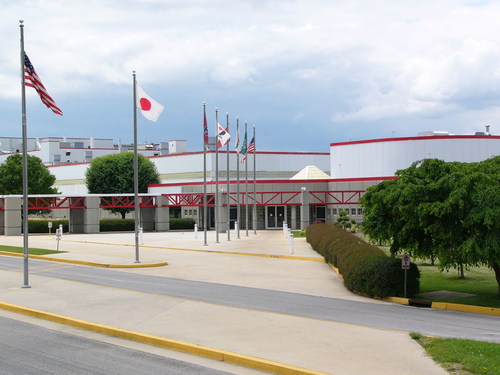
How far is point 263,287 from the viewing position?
22.7 metres

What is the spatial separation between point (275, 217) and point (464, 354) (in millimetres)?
57090

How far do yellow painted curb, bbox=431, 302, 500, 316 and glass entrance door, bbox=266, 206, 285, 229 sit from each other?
49.5 m

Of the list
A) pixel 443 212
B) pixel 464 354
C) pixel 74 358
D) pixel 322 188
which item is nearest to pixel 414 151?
pixel 322 188

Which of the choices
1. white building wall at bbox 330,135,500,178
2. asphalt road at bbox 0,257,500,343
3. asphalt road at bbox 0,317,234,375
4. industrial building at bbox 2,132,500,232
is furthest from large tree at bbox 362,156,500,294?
white building wall at bbox 330,135,500,178

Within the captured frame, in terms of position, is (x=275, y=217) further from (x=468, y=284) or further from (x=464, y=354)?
(x=464, y=354)

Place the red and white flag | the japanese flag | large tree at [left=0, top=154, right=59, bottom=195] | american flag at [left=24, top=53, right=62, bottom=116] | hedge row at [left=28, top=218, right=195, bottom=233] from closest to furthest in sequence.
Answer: american flag at [left=24, top=53, right=62, bottom=116]
the japanese flag
the red and white flag
hedge row at [left=28, top=218, right=195, bottom=233]
large tree at [left=0, top=154, right=59, bottom=195]

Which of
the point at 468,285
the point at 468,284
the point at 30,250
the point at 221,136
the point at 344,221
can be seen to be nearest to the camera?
the point at 468,285

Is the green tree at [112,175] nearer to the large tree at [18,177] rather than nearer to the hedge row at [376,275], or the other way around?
the large tree at [18,177]

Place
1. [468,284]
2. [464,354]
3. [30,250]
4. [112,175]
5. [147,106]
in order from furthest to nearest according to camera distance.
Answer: [112,175], [30,250], [147,106], [468,284], [464,354]

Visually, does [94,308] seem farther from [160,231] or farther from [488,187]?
[160,231]

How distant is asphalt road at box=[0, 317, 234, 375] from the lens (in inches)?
440

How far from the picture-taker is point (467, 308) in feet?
61.2

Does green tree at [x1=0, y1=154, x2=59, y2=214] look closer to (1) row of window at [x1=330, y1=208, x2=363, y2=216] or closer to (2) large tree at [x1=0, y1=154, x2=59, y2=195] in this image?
(2) large tree at [x1=0, y1=154, x2=59, y2=195]

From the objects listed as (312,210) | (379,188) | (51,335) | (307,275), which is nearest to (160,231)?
(312,210)
